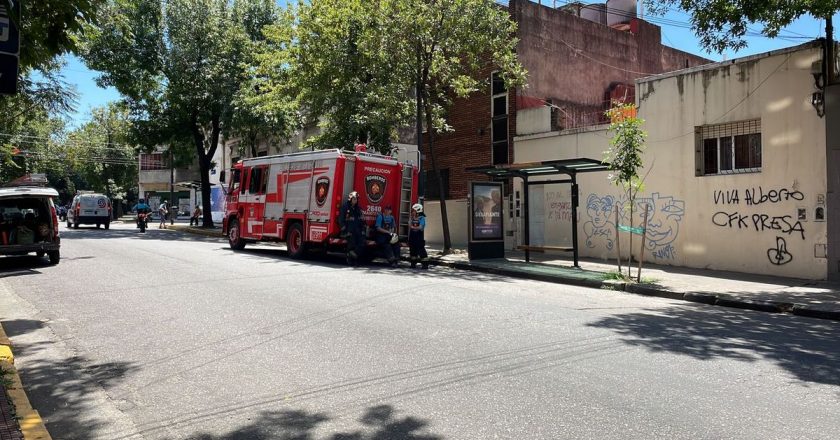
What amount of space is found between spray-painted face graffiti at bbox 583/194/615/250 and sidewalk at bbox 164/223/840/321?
2.62 ft

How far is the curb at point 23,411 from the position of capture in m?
4.01

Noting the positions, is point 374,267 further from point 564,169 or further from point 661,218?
point 661,218

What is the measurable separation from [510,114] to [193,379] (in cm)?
1614

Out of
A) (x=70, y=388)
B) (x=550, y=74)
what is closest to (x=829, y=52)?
(x=550, y=74)

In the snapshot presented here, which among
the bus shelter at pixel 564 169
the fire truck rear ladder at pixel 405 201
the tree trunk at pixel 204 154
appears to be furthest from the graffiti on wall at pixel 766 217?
the tree trunk at pixel 204 154

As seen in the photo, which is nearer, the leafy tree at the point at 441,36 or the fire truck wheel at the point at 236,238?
the leafy tree at the point at 441,36

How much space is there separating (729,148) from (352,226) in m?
9.39

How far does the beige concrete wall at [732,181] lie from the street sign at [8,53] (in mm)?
14053

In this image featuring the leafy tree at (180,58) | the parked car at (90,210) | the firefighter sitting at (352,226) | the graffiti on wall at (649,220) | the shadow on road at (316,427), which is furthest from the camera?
the parked car at (90,210)

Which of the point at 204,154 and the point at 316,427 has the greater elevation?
the point at 204,154

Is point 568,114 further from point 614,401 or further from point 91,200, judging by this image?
point 91,200

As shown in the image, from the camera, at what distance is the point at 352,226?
1489cm

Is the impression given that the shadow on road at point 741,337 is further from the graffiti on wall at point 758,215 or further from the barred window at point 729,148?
the barred window at point 729,148

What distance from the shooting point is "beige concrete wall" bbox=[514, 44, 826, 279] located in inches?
512
